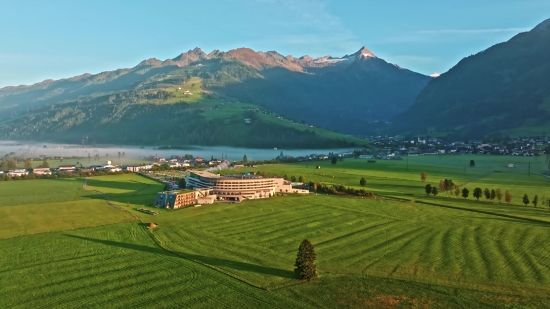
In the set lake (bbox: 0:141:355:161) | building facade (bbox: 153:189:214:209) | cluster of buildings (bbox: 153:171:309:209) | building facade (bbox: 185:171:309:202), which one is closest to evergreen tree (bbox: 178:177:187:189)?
cluster of buildings (bbox: 153:171:309:209)

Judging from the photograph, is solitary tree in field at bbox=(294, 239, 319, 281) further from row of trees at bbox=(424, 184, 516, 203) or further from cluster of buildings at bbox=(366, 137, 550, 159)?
cluster of buildings at bbox=(366, 137, 550, 159)

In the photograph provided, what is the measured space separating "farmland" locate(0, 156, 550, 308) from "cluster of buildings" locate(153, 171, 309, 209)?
3.37 meters

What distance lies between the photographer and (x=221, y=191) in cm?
6931

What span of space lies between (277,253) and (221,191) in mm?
31647

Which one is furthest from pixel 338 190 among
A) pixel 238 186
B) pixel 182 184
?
pixel 182 184

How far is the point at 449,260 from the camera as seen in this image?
37250 mm

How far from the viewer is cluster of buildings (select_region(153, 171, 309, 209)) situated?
62.4 metres

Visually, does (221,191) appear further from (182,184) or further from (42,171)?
(42,171)

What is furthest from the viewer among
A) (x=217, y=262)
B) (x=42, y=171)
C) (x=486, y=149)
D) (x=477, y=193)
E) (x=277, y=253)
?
(x=486, y=149)

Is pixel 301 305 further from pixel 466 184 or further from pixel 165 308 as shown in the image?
pixel 466 184

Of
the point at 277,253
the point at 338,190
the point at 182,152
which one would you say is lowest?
the point at 277,253

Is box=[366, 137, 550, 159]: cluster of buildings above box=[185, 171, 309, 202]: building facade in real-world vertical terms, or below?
above

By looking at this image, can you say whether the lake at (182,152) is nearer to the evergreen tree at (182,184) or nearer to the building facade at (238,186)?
the evergreen tree at (182,184)

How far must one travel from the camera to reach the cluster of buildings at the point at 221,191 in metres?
62.4
